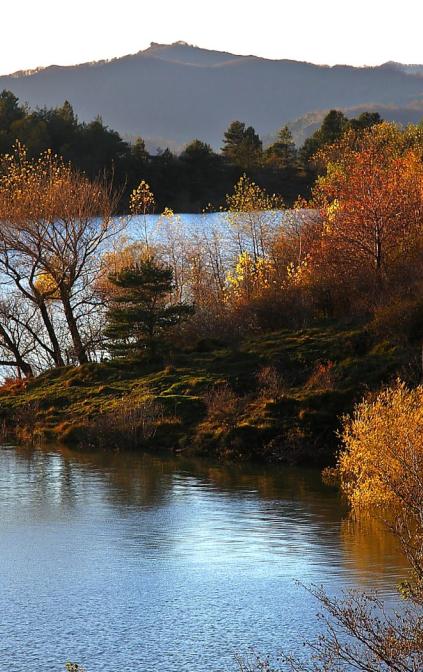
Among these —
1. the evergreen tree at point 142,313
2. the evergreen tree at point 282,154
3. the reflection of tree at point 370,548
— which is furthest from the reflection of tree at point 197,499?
the evergreen tree at point 282,154

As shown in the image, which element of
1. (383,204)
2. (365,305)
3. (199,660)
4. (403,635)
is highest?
(383,204)

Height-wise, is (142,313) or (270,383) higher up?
(142,313)

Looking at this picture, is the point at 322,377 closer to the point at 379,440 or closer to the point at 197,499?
the point at 197,499

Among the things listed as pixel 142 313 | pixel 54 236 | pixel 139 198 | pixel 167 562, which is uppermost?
pixel 139 198

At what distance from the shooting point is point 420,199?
4981 centimetres

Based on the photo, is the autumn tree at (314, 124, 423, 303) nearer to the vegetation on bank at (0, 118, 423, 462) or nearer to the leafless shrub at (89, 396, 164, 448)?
the vegetation on bank at (0, 118, 423, 462)

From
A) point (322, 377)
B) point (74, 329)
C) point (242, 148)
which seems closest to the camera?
point (322, 377)

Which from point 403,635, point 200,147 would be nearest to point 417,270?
point 403,635

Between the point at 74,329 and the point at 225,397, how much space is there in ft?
38.3

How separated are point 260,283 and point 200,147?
175ft

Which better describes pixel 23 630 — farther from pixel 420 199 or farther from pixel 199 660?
pixel 420 199

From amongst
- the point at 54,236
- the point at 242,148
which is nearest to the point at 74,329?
the point at 54,236

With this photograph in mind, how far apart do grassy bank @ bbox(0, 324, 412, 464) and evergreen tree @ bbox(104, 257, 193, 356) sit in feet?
3.35

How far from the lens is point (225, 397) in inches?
1531
